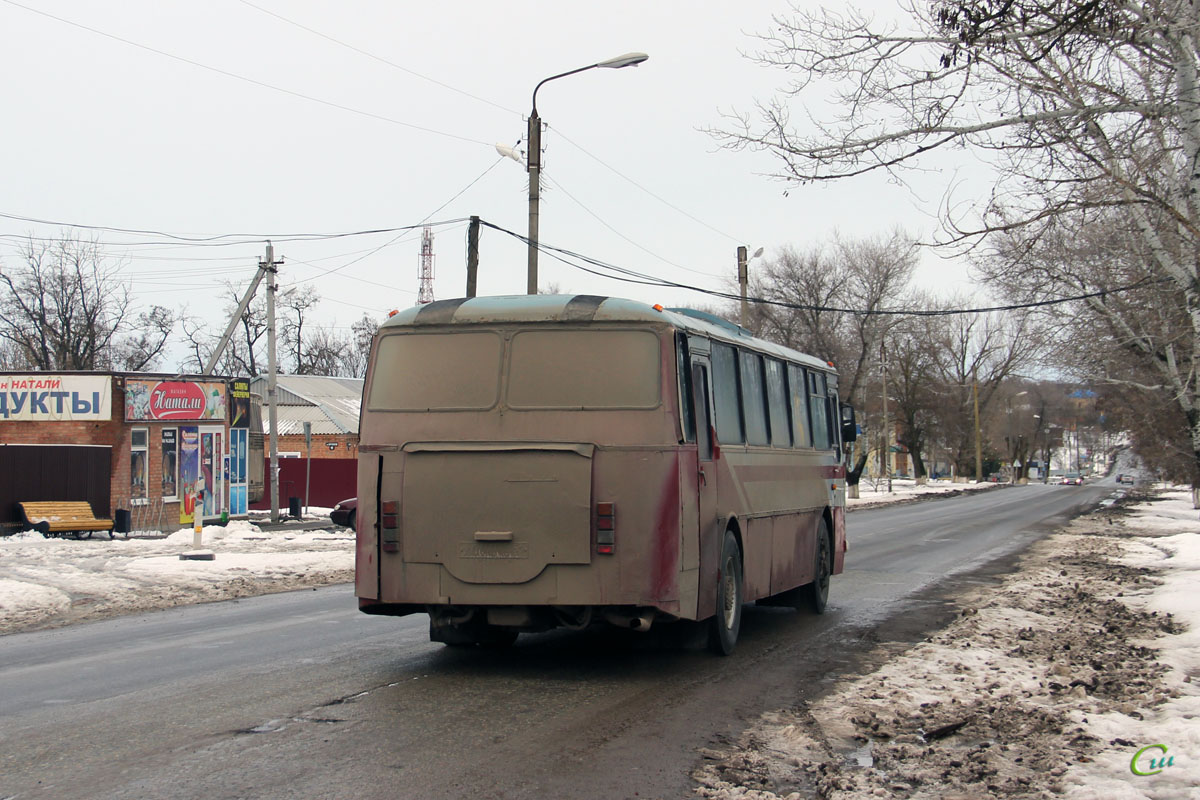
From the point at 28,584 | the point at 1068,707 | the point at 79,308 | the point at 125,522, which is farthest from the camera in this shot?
the point at 79,308

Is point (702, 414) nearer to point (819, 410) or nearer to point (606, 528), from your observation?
point (606, 528)

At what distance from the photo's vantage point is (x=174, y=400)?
33938mm

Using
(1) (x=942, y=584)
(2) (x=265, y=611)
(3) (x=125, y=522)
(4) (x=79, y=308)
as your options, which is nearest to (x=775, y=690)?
(2) (x=265, y=611)

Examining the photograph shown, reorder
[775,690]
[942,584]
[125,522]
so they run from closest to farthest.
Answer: [775,690] < [942,584] < [125,522]

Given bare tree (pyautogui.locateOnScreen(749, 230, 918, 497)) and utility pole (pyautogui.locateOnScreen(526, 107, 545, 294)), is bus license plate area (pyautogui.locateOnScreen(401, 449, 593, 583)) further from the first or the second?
bare tree (pyautogui.locateOnScreen(749, 230, 918, 497))

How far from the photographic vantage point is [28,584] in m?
15.7

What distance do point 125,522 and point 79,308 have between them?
39.3 metres

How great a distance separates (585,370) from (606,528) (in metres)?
1.22

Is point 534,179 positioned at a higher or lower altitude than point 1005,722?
higher

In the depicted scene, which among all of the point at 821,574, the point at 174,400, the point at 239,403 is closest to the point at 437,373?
the point at 821,574

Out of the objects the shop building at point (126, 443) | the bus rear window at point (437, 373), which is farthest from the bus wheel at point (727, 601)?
the shop building at point (126, 443)

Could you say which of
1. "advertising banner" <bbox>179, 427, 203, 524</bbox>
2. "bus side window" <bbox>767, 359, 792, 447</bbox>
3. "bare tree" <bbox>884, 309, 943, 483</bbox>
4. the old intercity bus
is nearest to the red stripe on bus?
the old intercity bus

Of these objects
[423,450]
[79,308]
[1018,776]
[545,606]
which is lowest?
[1018,776]

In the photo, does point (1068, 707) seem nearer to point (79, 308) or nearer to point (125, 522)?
point (125, 522)
